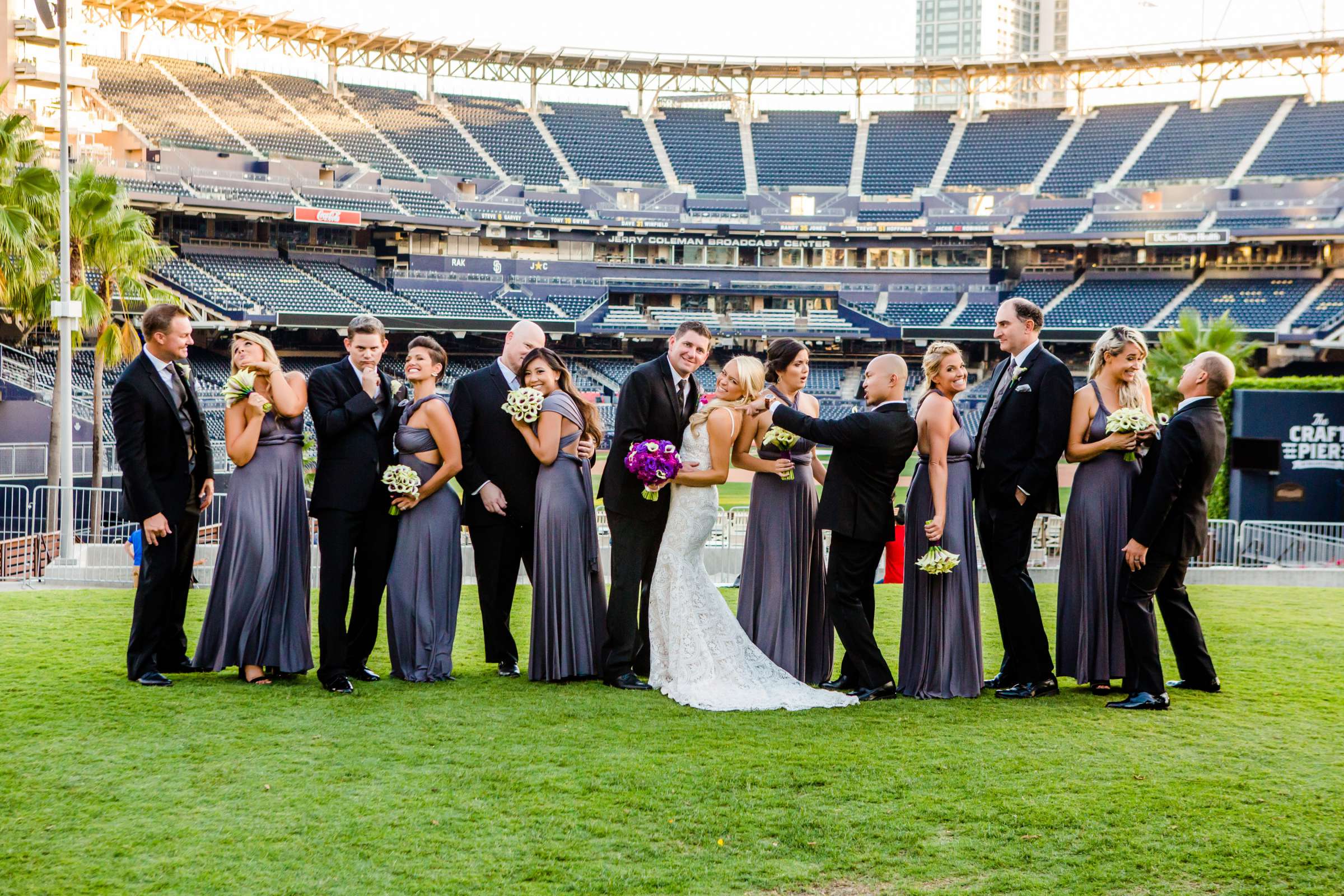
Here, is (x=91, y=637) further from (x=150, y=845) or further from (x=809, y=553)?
(x=809, y=553)

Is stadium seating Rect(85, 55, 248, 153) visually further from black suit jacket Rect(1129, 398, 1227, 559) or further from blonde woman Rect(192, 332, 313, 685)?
black suit jacket Rect(1129, 398, 1227, 559)

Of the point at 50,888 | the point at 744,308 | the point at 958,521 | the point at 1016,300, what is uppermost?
the point at 744,308

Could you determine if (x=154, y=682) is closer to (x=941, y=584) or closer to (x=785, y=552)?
(x=785, y=552)

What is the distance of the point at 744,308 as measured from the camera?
55406mm

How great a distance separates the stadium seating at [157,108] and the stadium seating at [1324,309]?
43.5 meters

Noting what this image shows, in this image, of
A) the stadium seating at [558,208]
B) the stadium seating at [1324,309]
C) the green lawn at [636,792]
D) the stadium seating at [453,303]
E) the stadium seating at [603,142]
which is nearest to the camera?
the green lawn at [636,792]

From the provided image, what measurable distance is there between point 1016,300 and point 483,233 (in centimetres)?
4812

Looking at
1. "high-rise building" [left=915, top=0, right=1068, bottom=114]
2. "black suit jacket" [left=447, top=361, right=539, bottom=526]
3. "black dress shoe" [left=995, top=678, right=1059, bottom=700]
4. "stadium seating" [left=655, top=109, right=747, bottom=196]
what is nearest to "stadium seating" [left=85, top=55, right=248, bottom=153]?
"stadium seating" [left=655, top=109, right=747, bottom=196]

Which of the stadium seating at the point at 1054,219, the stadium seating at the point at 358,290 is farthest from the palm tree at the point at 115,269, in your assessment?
the stadium seating at the point at 1054,219

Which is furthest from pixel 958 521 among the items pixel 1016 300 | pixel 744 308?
pixel 744 308

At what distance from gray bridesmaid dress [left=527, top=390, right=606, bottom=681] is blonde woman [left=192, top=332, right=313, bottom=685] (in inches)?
57.8

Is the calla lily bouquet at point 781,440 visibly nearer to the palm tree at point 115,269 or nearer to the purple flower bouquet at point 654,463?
the purple flower bouquet at point 654,463

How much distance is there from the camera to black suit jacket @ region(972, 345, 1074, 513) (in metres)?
7.22

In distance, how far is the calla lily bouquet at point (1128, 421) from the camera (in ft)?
23.5
